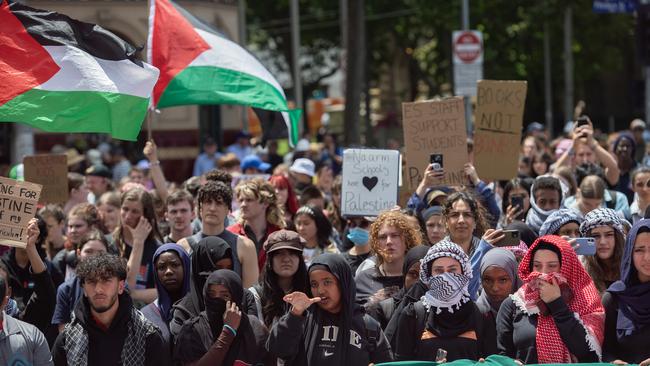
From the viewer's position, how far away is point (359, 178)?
10523 millimetres

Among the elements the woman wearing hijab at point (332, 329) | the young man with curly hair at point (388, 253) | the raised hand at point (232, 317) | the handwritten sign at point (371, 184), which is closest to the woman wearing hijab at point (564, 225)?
the young man with curly hair at point (388, 253)

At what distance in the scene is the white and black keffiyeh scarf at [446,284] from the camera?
677 centimetres

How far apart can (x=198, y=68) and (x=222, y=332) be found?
14.9 ft

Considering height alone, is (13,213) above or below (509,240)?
above

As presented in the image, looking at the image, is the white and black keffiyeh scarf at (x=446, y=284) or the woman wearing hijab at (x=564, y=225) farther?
the woman wearing hijab at (x=564, y=225)

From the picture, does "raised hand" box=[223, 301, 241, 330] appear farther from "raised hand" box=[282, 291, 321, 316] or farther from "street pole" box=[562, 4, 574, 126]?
"street pole" box=[562, 4, 574, 126]

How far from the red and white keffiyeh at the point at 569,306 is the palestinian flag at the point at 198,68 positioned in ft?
15.5

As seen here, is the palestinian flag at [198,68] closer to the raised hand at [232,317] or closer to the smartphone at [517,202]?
the smartphone at [517,202]

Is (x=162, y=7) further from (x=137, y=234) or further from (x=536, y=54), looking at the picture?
(x=536, y=54)

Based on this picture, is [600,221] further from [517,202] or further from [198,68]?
[198,68]

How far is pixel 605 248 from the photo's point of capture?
776 cm

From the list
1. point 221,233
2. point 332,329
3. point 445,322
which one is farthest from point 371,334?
point 221,233

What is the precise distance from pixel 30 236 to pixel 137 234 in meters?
1.33

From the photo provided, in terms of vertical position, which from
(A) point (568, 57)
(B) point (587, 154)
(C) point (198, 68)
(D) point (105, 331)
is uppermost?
(A) point (568, 57)
